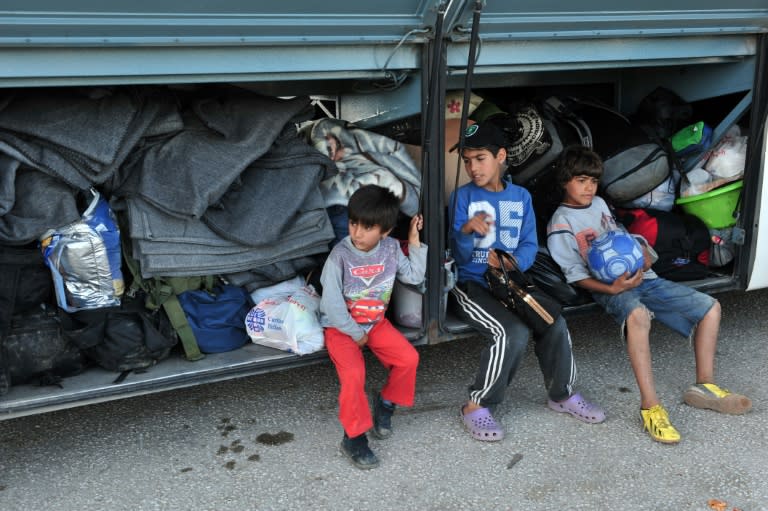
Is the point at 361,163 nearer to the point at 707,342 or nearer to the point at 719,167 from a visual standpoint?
the point at 707,342

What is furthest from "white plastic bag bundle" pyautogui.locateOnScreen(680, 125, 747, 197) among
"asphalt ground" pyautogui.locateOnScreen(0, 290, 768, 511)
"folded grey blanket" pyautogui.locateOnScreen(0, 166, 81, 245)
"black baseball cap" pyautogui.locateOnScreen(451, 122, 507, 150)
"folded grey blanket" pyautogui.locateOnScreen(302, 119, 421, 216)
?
"folded grey blanket" pyautogui.locateOnScreen(0, 166, 81, 245)

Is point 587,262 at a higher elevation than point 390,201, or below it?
below

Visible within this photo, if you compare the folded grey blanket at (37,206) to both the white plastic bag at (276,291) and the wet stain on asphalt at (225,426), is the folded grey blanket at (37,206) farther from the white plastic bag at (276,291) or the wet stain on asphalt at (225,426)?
the wet stain on asphalt at (225,426)

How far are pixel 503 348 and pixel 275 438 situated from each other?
0.97 meters

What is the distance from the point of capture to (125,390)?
2.49 m

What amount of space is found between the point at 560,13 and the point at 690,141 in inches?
49.9

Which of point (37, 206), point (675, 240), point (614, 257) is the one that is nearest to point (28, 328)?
point (37, 206)

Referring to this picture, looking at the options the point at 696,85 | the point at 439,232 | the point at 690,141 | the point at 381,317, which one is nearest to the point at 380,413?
the point at 381,317

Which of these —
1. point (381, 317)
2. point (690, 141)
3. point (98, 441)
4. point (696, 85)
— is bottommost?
point (98, 441)

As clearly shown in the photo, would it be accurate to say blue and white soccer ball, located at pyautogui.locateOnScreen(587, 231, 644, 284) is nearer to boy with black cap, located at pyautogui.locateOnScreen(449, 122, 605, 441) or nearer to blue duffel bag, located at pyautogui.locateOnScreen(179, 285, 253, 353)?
boy with black cap, located at pyautogui.locateOnScreen(449, 122, 605, 441)

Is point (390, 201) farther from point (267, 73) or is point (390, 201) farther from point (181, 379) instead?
point (181, 379)

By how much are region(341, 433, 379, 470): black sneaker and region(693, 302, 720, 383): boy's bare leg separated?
1.47m

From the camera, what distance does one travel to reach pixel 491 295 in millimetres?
2893

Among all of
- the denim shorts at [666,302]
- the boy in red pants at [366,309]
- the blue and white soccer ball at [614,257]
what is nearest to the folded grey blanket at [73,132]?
the boy in red pants at [366,309]
